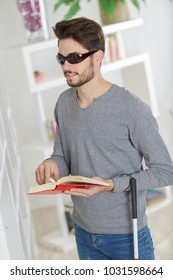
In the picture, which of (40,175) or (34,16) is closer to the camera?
(40,175)

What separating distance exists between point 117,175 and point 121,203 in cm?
9

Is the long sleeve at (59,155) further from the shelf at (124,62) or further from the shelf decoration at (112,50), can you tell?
the shelf decoration at (112,50)

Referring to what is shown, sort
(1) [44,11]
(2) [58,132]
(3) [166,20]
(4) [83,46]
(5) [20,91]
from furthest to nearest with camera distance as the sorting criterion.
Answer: (5) [20,91] < (3) [166,20] < (1) [44,11] < (2) [58,132] < (4) [83,46]

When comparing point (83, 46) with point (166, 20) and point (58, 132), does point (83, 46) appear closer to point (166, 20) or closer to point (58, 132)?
point (58, 132)

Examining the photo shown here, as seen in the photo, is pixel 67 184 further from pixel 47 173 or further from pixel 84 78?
pixel 84 78

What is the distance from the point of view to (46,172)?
1.88 meters

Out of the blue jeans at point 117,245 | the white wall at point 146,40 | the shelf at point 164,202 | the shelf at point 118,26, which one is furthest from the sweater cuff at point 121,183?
the white wall at point 146,40

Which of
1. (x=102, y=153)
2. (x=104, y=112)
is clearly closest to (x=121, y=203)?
(x=102, y=153)

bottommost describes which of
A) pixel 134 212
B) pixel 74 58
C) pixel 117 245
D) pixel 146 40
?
pixel 117 245

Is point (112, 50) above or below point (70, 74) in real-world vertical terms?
below

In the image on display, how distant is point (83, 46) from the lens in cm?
174

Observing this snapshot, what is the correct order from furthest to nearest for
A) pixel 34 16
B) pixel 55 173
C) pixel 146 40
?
pixel 146 40 < pixel 34 16 < pixel 55 173

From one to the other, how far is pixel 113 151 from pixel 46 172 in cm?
24

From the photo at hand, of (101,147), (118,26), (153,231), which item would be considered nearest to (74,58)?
(101,147)
